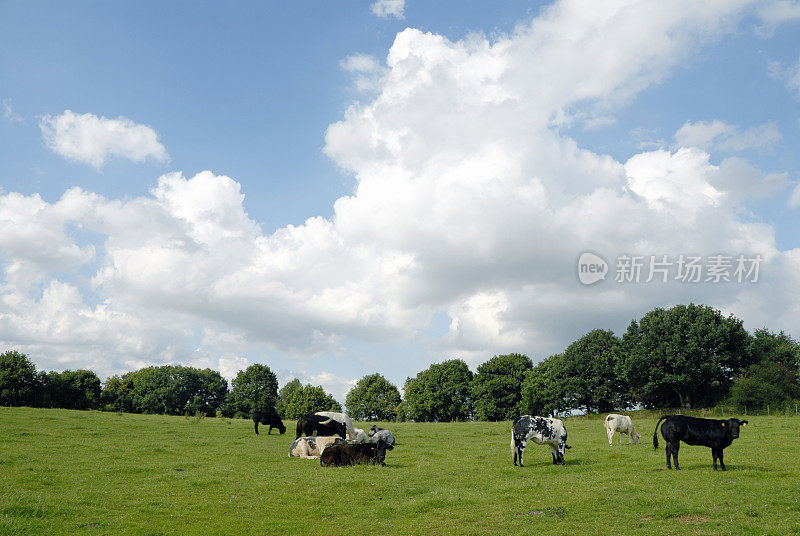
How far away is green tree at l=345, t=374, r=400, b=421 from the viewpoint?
10425 centimetres

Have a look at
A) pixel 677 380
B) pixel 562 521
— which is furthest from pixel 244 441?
pixel 677 380

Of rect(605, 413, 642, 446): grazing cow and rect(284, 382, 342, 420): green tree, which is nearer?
rect(605, 413, 642, 446): grazing cow

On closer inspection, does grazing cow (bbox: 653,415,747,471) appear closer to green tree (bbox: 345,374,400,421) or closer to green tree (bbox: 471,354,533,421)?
Answer: green tree (bbox: 471,354,533,421)

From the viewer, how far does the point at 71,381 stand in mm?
93125

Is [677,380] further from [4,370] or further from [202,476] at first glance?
[4,370]

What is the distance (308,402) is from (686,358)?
63273 mm

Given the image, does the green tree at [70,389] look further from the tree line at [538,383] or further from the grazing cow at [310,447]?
the grazing cow at [310,447]

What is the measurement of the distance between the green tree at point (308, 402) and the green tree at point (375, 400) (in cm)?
871

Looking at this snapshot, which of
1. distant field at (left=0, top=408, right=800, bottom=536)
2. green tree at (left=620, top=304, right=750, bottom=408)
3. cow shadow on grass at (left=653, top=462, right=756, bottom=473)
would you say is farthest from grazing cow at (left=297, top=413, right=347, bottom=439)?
green tree at (left=620, top=304, right=750, bottom=408)

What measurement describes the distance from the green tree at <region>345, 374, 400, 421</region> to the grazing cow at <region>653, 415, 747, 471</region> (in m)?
86.7

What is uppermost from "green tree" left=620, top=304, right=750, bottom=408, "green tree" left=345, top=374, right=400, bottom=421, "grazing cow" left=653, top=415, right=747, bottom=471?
"green tree" left=620, top=304, right=750, bottom=408

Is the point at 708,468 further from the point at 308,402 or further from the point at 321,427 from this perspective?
the point at 308,402

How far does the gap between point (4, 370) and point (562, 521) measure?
3696 inches

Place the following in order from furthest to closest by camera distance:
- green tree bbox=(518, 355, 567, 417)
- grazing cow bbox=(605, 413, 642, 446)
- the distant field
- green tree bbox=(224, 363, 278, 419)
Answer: green tree bbox=(224, 363, 278, 419), green tree bbox=(518, 355, 567, 417), grazing cow bbox=(605, 413, 642, 446), the distant field
